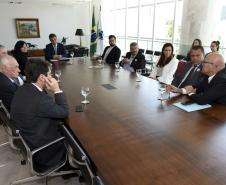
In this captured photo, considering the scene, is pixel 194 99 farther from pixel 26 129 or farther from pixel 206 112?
pixel 26 129

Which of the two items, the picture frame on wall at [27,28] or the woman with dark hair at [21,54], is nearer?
the woman with dark hair at [21,54]

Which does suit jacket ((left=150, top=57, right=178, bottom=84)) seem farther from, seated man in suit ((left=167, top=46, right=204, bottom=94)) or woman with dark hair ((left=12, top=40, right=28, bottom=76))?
woman with dark hair ((left=12, top=40, right=28, bottom=76))

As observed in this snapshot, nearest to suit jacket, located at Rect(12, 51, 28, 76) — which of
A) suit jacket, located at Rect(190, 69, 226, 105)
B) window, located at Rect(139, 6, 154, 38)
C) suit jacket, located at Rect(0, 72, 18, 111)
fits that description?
suit jacket, located at Rect(0, 72, 18, 111)

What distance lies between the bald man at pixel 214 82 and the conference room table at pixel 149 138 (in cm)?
11

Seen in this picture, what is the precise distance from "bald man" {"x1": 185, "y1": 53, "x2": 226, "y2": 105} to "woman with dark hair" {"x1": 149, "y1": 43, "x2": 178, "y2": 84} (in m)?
1.43

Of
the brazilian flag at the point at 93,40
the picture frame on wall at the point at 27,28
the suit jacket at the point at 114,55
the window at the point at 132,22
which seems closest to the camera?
the suit jacket at the point at 114,55

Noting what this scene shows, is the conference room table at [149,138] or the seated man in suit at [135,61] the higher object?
the seated man in suit at [135,61]

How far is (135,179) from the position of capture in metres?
1.13

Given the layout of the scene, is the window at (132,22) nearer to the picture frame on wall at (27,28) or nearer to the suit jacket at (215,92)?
the picture frame on wall at (27,28)

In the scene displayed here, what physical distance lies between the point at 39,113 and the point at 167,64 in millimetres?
2644

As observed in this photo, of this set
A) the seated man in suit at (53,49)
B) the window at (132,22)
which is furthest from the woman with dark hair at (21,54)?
the window at (132,22)

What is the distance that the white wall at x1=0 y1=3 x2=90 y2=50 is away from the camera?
30.3ft

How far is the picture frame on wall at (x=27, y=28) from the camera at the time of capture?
945 centimetres

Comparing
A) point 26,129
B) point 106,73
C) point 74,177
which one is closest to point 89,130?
point 26,129
